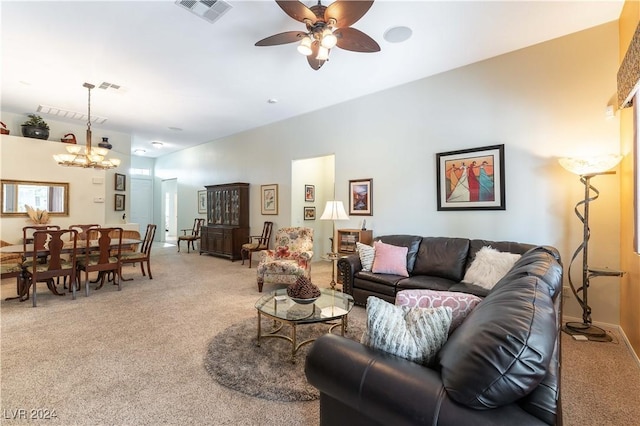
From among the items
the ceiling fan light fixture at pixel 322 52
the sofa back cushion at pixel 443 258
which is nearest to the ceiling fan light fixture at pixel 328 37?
the ceiling fan light fixture at pixel 322 52

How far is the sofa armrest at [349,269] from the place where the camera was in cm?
377

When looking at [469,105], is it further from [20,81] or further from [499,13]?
[20,81]

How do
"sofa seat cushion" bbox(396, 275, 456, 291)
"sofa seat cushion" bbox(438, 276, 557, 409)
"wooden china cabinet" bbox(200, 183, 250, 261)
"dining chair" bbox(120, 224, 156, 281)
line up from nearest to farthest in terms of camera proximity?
"sofa seat cushion" bbox(438, 276, 557, 409)
"sofa seat cushion" bbox(396, 275, 456, 291)
"dining chair" bbox(120, 224, 156, 281)
"wooden china cabinet" bbox(200, 183, 250, 261)

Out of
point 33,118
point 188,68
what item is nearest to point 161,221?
point 33,118

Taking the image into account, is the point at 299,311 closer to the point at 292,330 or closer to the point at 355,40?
the point at 292,330

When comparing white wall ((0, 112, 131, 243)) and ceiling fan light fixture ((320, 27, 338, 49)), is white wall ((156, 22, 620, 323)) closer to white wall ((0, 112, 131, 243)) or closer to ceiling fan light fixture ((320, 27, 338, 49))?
ceiling fan light fixture ((320, 27, 338, 49))

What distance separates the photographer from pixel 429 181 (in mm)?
4289

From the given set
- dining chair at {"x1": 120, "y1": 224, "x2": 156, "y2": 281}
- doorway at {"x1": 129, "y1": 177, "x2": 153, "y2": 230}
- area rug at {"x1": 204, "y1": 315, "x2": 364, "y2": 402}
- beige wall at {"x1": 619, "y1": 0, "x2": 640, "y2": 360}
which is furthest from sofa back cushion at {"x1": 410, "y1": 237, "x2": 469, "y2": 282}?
doorway at {"x1": 129, "y1": 177, "x2": 153, "y2": 230}

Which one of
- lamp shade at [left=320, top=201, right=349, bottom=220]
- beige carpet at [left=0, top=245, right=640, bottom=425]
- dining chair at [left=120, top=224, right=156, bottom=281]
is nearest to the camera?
beige carpet at [left=0, top=245, right=640, bottom=425]

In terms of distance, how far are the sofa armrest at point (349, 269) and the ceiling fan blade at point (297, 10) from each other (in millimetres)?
2683

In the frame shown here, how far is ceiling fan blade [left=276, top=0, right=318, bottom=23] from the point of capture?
2306 mm

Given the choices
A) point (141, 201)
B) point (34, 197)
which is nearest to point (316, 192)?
point (34, 197)

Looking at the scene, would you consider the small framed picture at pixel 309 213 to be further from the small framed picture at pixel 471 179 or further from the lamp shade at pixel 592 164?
the lamp shade at pixel 592 164

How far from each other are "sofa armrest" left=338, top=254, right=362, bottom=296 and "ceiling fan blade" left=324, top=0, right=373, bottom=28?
2.63 m
